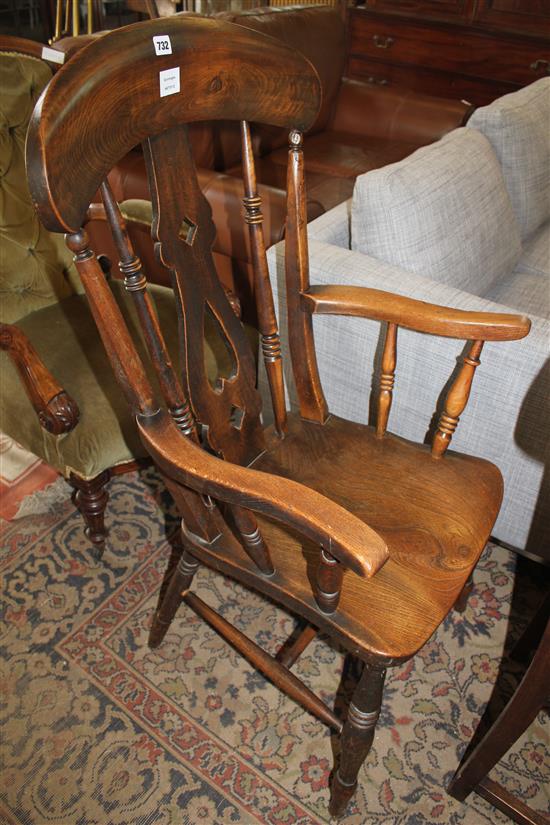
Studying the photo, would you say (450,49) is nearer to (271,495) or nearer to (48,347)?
(48,347)

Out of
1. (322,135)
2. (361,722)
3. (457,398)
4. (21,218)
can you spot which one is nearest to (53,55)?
(21,218)

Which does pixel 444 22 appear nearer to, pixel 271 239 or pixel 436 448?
pixel 271 239

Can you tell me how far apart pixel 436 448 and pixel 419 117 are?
2373 millimetres

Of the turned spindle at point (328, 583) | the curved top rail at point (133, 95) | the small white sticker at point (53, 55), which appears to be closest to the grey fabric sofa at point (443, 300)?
the turned spindle at point (328, 583)

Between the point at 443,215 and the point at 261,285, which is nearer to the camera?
the point at 261,285

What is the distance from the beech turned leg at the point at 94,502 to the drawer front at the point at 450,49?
318 centimetres

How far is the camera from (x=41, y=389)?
141 cm

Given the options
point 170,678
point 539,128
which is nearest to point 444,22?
point 539,128

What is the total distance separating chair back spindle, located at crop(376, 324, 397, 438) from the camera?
4.01 ft

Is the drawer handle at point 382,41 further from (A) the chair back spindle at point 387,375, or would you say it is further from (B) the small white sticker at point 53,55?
(A) the chair back spindle at point 387,375

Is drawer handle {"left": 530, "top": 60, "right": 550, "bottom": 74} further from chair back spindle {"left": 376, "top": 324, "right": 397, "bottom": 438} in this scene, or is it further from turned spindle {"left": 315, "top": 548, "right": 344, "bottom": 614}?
turned spindle {"left": 315, "top": 548, "right": 344, "bottom": 614}

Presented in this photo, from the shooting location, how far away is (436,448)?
1237 mm

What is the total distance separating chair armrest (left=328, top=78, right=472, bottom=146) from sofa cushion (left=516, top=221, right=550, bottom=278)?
1.08 metres

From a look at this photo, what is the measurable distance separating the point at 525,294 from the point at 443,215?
1.51 feet
